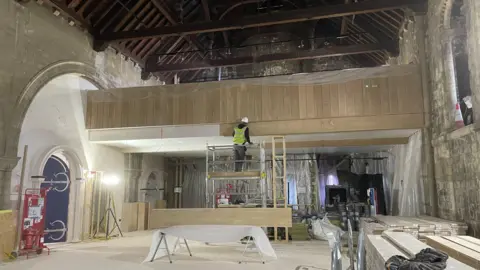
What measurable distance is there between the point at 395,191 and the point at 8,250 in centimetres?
966

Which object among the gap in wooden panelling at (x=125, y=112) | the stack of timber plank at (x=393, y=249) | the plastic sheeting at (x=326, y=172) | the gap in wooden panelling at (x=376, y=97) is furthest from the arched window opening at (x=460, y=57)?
the gap in wooden panelling at (x=125, y=112)

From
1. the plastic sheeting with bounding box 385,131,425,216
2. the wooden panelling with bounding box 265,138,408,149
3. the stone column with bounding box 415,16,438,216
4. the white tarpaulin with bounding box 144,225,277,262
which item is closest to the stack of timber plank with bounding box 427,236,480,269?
the white tarpaulin with bounding box 144,225,277,262

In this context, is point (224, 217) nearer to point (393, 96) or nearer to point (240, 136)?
point (240, 136)

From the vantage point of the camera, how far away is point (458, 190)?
6.83 metres

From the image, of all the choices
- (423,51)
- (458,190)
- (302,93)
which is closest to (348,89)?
(302,93)

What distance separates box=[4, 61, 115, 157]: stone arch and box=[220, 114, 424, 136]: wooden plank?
4.23 metres

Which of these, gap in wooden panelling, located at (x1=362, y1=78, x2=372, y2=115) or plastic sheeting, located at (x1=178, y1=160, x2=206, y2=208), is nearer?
gap in wooden panelling, located at (x1=362, y1=78, x2=372, y2=115)

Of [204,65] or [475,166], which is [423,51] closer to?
[475,166]

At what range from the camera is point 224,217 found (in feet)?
25.1

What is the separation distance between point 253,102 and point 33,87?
204 inches

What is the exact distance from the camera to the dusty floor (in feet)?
20.7

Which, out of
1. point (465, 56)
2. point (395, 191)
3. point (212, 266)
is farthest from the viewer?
point (395, 191)

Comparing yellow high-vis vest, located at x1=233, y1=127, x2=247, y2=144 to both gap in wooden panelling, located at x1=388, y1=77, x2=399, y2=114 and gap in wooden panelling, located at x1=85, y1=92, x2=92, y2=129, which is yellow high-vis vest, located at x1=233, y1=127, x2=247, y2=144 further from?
gap in wooden panelling, located at x1=85, y1=92, x2=92, y2=129

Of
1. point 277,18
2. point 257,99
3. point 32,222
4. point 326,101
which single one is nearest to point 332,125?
point 326,101
